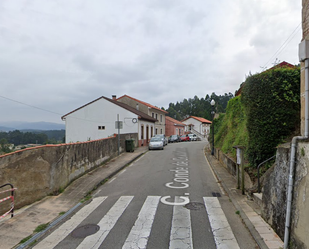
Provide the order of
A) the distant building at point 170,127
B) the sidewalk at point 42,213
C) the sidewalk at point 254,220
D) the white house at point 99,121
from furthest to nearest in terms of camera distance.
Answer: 1. the distant building at point 170,127
2. the white house at point 99,121
3. the sidewalk at point 42,213
4. the sidewalk at point 254,220

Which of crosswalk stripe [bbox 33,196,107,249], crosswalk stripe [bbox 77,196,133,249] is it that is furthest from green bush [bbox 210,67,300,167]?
crosswalk stripe [bbox 33,196,107,249]

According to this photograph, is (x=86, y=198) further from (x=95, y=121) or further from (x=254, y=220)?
(x=95, y=121)

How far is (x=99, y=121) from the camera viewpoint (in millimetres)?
28781

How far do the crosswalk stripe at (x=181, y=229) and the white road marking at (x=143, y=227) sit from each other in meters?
0.54

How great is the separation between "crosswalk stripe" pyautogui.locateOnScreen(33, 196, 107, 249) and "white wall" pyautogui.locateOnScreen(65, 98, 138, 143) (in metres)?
21.2

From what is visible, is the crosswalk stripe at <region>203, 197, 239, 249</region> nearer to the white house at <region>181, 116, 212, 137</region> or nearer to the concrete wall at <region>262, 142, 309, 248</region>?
→ the concrete wall at <region>262, 142, 309, 248</region>

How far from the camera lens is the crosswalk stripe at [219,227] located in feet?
14.0

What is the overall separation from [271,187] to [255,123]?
119 inches

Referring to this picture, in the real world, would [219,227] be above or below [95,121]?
below

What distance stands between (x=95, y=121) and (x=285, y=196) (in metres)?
26.7

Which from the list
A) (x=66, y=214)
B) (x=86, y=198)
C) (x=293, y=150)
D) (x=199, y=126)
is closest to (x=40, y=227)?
(x=66, y=214)

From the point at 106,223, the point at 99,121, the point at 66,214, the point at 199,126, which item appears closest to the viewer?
the point at 106,223

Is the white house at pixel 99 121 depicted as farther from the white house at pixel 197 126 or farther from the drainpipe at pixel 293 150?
the white house at pixel 197 126

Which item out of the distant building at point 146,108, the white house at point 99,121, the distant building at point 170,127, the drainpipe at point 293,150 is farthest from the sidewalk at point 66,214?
the distant building at point 170,127
